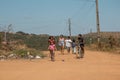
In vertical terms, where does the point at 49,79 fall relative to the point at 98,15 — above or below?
below

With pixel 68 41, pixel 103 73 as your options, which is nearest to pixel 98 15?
pixel 68 41

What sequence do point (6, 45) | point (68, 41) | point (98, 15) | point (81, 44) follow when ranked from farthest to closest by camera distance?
point (98, 15)
point (6, 45)
point (68, 41)
point (81, 44)

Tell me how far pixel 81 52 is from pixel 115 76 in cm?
927

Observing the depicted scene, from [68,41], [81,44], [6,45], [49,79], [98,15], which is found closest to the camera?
[49,79]

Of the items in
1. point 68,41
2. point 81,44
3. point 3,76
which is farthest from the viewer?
point 68,41

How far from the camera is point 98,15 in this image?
115 ft

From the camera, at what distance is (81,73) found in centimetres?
1402

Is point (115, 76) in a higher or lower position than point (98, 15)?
lower

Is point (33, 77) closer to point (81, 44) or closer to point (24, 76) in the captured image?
point (24, 76)

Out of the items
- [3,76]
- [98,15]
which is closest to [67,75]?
[3,76]

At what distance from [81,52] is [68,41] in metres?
5.82

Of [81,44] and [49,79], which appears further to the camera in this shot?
[81,44]

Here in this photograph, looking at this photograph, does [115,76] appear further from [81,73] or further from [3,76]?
[3,76]

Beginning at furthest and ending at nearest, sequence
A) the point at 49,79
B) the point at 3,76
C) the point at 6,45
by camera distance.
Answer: the point at 6,45 < the point at 3,76 < the point at 49,79
